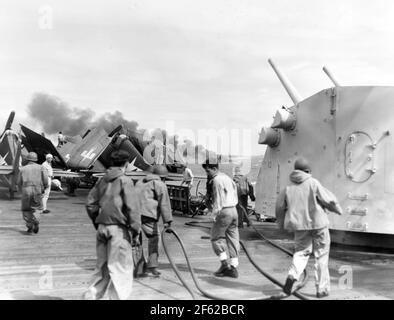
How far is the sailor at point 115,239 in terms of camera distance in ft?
14.7

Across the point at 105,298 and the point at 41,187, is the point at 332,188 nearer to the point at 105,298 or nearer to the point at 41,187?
the point at 105,298

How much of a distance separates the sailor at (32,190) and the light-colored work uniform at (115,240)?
15.7 ft

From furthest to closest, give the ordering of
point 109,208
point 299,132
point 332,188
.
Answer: point 299,132 → point 332,188 → point 109,208

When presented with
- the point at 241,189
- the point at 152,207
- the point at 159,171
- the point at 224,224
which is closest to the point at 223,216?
the point at 224,224

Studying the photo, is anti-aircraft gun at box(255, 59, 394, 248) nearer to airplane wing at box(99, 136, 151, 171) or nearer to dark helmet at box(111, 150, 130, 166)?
dark helmet at box(111, 150, 130, 166)

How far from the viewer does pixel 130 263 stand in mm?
4578

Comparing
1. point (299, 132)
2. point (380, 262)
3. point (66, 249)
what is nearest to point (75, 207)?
point (66, 249)

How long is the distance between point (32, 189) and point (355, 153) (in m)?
6.18

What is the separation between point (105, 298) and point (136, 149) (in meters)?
17.8

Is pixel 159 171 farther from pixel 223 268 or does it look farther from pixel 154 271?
pixel 223 268

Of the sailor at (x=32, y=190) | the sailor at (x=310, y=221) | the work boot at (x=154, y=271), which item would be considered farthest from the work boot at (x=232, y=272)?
the sailor at (x=32, y=190)

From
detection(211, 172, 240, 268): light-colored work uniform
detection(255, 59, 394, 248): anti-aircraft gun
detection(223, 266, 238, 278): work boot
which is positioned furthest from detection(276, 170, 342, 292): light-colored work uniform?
detection(255, 59, 394, 248): anti-aircraft gun

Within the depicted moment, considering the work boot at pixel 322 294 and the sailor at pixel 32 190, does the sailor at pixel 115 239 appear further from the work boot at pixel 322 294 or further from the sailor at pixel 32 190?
the sailor at pixel 32 190

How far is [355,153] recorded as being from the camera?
7727 mm
